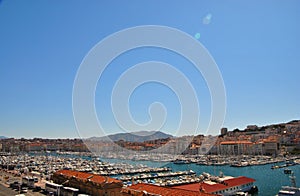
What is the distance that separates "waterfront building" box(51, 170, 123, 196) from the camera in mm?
13250

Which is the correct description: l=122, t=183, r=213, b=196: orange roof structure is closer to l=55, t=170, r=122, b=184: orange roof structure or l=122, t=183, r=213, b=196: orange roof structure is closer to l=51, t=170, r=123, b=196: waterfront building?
l=51, t=170, r=123, b=196: waterfront building

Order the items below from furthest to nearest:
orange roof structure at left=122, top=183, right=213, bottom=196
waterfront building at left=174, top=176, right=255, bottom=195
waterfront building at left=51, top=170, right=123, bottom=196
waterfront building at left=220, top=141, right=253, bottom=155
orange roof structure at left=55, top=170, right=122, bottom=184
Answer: waterfront building at left=220, top=141, right=253, bottom=155 → waterfront building at left=174, top=176, right=255, bottom=195 → orange roof structure at left=55, top=170, right=122, bottom=184 → waterfront building at left=51, top=170, right=123, bottom=196 → orange roof structure at left=122, top=183, right=213, bottom=196

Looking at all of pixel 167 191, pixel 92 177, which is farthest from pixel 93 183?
pixel 167 191

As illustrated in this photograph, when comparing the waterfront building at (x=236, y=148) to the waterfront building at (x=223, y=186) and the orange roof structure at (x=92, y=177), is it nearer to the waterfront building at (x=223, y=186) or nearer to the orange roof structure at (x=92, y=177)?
the waterfront building at (x=223, y=186)

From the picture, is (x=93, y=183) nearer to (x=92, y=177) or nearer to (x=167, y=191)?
(x=92, y=177)

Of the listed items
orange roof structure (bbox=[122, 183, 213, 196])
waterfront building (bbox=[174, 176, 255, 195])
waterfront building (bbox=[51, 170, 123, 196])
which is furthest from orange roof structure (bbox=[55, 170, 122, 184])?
waterfront building (bbox=[174, 176, 255, 195])

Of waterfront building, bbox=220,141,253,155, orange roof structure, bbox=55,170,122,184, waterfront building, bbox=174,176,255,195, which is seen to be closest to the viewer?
orange roof structure, bbox=55,170,122,184

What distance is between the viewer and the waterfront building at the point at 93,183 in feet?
43.5

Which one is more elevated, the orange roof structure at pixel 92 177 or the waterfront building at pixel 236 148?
the waterfront building at pixel 236 148

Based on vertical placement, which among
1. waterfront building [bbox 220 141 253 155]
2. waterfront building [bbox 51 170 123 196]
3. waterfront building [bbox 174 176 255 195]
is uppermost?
waterfront building [bbox 220 141 253 155]

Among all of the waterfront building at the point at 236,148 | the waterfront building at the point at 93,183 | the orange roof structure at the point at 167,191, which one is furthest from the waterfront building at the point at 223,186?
the waterfront building at the point at 236,148

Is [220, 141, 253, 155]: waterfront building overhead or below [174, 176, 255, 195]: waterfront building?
overhead

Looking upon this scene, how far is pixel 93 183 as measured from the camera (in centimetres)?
1384

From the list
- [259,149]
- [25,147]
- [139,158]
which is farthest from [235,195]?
[25,147]
